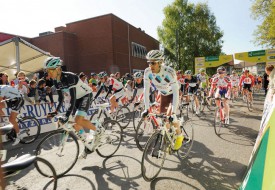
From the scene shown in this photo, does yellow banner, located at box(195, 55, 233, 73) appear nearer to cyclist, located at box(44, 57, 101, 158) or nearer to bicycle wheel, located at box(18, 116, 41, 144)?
bicycle wheel, located at box(18, 116, 41, 144)

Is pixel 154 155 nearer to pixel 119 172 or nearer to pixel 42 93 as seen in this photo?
pixel 119 172

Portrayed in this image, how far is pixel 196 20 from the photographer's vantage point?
45.2m

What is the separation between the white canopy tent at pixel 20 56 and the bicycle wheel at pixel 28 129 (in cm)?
444

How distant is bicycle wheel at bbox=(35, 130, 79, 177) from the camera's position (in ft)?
14.1

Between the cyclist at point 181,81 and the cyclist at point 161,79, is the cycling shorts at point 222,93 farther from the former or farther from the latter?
the cyclist at point 181,81

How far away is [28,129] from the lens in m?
7.19

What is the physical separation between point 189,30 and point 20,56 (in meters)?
38.2

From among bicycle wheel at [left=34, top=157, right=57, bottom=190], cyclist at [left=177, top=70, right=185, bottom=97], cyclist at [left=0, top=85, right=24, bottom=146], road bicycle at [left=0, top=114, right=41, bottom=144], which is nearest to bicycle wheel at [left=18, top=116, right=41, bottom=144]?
road bicycle at [left=0, top=114, right=41, bottom=144]

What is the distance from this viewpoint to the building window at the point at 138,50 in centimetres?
3439

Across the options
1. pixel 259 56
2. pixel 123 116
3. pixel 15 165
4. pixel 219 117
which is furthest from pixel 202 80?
pixel 259 56

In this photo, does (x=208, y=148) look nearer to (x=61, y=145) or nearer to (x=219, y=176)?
(x=219, y=176)

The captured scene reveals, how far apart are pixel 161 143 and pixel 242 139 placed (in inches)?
150

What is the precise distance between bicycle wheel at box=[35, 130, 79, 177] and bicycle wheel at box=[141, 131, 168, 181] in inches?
63.8

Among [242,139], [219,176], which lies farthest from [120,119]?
[219,176]
